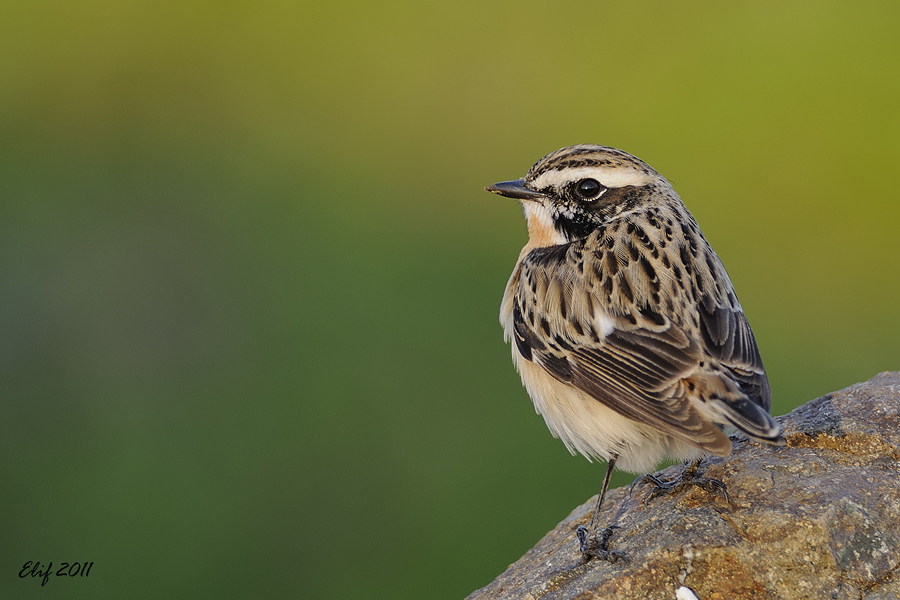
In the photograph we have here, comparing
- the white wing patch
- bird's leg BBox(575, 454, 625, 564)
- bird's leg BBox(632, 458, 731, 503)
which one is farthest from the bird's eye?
bird's leg BBox(632, 458, 731, 503)

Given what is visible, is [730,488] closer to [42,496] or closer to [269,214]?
[42,496]

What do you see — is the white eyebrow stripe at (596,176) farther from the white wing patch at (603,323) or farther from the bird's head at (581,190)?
the white wing patch at (603,323)

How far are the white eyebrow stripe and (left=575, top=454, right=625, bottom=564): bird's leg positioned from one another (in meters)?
2.05

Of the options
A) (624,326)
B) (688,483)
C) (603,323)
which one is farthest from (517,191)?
(688,483)

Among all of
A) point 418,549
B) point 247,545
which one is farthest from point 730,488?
point 247,545

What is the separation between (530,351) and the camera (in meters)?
7.11

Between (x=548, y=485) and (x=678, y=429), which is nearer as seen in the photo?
(x=678, y=429)

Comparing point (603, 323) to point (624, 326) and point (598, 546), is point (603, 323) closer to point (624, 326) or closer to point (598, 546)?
point (624, 326)

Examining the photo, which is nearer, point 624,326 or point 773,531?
point 773,531

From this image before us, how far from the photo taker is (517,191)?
7.59 metres

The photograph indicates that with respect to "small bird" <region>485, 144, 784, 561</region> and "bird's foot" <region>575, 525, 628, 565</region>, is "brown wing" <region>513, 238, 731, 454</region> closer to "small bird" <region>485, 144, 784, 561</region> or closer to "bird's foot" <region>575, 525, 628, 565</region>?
"small bird" <region>485, 144, 784, 561</region>

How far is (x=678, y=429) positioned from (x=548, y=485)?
567cm

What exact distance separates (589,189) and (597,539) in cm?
260

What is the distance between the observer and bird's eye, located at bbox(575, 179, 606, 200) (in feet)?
24.4
